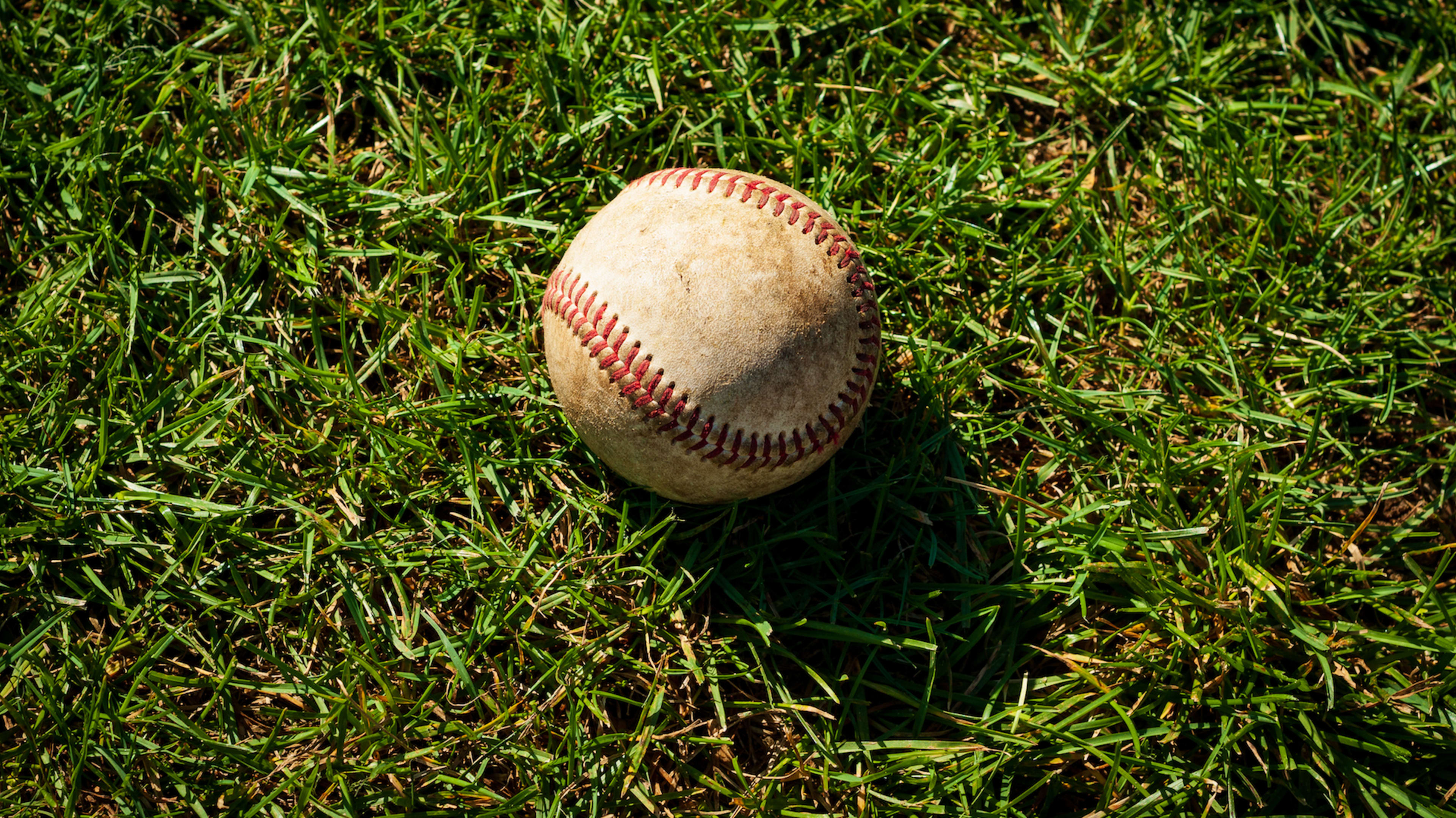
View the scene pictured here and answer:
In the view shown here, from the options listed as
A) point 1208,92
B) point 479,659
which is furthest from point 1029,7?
point 479,659

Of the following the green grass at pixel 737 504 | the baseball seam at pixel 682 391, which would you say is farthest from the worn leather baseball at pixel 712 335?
the green grass at pixel 737 504

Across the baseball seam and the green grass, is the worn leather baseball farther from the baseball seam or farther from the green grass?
the green grass

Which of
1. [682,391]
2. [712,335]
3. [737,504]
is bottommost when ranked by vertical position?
[737,504]

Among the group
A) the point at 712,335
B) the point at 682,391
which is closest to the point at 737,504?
the point at 682,391

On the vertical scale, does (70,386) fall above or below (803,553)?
above

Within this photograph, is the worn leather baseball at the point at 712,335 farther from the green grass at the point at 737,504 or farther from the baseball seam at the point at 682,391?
the green grass at the point at 737,504

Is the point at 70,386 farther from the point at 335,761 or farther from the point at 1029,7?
the point at 1029,7

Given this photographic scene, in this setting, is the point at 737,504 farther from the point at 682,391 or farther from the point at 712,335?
the point at 712,335

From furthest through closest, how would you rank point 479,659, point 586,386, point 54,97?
point 54,97
point 479,659
point 586,386
